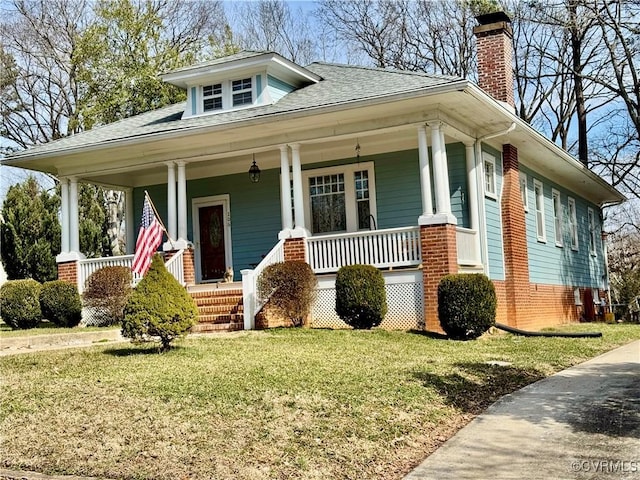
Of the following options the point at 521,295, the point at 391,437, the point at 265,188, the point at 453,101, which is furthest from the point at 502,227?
the point at 391,437

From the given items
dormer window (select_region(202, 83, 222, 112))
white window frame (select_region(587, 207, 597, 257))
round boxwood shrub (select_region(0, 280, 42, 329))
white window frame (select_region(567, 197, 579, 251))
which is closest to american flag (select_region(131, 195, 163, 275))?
round boxwood shrub (select_region(0, 280, 42, 329))

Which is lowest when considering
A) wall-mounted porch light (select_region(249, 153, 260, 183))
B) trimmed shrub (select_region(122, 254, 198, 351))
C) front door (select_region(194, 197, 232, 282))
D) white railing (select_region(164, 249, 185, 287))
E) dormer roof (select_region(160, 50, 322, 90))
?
trimmed shrub (select_region(122, 254, 198, 351))

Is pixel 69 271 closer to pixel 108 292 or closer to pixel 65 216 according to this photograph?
pixel 65 216

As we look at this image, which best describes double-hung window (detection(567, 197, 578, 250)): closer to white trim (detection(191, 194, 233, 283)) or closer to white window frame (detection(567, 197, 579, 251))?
white window frame (detection(567, 197, 579, 251))

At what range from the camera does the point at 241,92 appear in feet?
53.9

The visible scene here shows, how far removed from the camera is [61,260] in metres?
16.9

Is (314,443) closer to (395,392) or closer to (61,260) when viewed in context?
(395,392)

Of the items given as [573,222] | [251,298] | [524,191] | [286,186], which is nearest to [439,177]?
[286,186]

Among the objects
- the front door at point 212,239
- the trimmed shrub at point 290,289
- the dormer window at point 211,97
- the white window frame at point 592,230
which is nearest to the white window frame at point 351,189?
the front door at point 212,239

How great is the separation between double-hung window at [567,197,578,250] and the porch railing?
39.4ft

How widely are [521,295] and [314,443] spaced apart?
36.6ft

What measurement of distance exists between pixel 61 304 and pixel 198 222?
4.14 m

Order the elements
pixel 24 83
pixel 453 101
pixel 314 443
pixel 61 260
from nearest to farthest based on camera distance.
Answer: pixel 314 443 < pixel 453 101 < pixel 61 260 < pixel 24 83

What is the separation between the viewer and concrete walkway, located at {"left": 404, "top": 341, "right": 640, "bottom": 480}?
5.46 m
